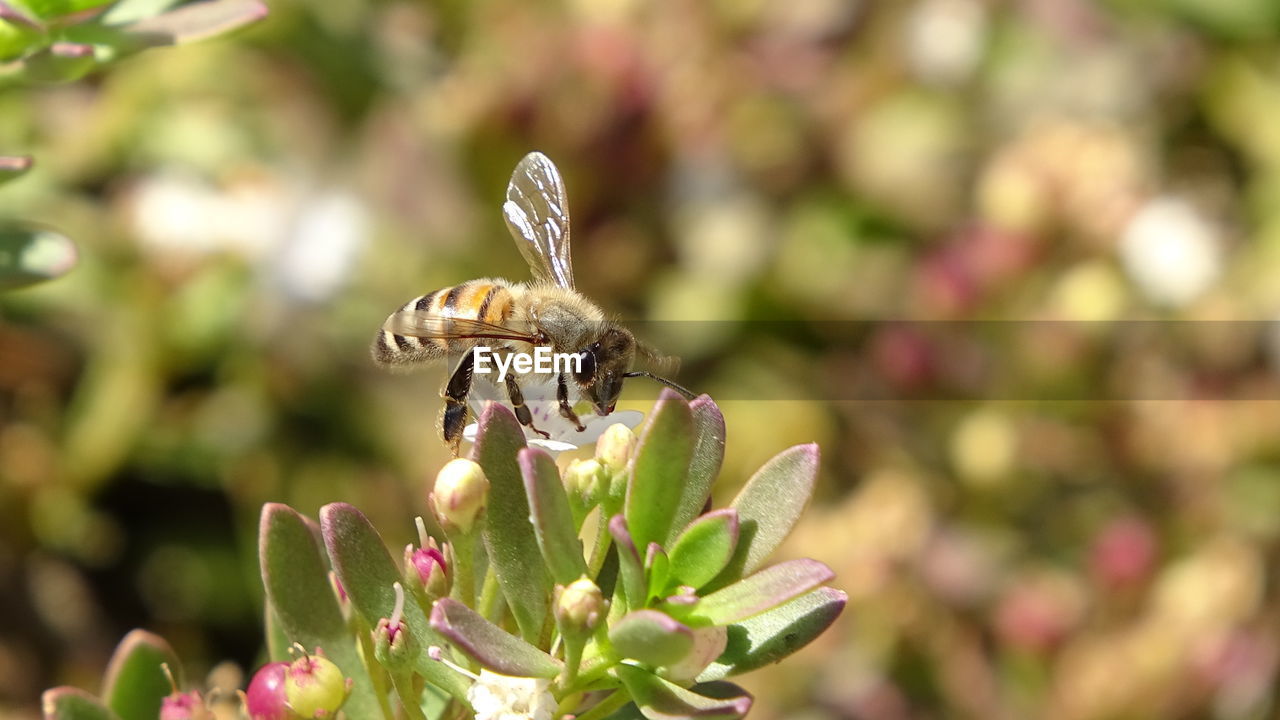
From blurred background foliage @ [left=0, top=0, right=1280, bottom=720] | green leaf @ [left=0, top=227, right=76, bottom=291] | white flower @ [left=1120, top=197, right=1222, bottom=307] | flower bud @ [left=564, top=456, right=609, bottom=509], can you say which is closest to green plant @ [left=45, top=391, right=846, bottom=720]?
flower bud @ [left=564, top=456, right=609, bottom=509]

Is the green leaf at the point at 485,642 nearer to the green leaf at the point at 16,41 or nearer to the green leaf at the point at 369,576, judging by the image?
the green leaf at the point at 369,576

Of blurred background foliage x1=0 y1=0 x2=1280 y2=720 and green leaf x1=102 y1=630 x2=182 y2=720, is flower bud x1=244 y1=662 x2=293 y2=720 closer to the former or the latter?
green leaf x1=102 y1=630 x2=182 y2=720

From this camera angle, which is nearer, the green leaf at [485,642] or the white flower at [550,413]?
the green leaf at [485,642]

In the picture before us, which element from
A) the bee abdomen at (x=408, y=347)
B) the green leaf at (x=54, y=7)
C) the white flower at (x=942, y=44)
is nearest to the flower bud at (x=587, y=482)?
the bee abdomen at (x=408, y=347)

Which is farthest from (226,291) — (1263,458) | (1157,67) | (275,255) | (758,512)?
(1157,67)

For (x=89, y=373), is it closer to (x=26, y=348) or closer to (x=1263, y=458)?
(x=26, y=348)

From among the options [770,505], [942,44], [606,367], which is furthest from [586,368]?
[942,44]

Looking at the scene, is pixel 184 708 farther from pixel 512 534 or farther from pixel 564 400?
pixel 564 400
